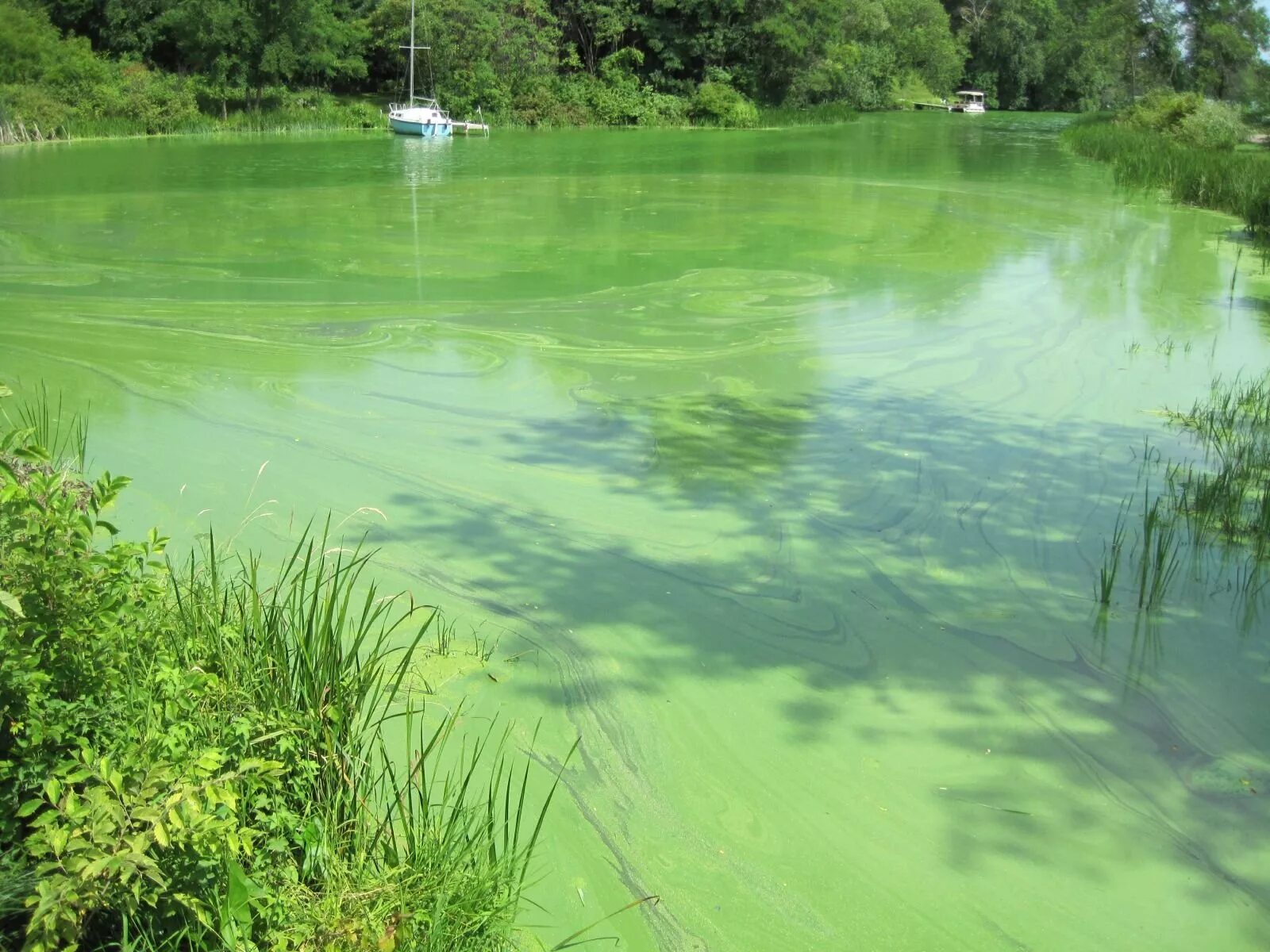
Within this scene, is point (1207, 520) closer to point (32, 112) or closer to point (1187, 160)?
point (1187, 160)

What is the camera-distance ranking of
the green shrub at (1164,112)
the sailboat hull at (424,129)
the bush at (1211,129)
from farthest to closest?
1. the sailboat hull at (424,129)
2. the green shrub at (1164,112)
3. the bush at (1211,129)

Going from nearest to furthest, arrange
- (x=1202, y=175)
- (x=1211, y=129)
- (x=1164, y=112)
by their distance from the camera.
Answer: (x=1202, y=175) → (x=1211, y=129) → (x=1164, y=112)

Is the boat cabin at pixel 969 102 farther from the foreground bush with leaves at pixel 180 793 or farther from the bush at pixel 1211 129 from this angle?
the foreground bush with leaves at pixel 180 793

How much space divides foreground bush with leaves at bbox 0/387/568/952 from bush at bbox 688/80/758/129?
2160 cm

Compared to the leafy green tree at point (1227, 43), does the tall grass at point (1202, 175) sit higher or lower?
lower

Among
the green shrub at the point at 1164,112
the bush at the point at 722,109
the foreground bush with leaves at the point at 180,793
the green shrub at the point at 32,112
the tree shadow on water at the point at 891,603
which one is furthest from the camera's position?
the bush at the point at 722,109

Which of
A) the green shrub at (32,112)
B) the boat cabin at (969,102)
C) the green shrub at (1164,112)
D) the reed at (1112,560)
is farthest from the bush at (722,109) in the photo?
the reed at (1112,560)

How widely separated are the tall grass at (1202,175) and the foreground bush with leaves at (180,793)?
7157 mm

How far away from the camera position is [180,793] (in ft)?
4.24

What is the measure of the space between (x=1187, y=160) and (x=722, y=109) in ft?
44.1

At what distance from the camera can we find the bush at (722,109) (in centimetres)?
2220

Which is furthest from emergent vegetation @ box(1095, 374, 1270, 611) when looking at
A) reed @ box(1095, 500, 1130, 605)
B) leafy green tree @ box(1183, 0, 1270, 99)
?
leafy green tree @ box(1183, 0, 1270, 99)

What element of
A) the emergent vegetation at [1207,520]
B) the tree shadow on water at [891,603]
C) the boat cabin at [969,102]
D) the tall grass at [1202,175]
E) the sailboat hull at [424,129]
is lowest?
the tree shadow on water at [891,603]

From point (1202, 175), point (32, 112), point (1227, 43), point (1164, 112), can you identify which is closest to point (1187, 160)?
point (1202, 175)
